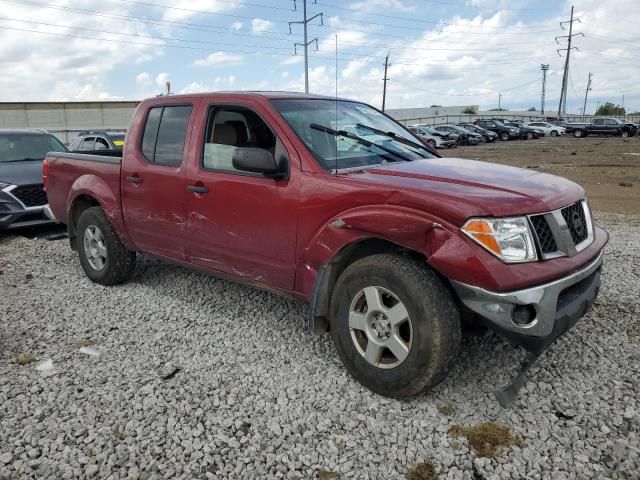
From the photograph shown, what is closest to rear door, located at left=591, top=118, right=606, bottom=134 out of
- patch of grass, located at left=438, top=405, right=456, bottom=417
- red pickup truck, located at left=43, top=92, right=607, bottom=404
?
red pickup truck, located at left=43, top=92, right=607, bottom=404

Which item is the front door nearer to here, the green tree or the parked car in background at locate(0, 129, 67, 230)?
the parked car in background at locate(0, 129, 67, 230)

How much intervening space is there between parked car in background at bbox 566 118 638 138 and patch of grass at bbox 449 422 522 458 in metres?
42.7

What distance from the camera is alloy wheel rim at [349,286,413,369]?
299 cm

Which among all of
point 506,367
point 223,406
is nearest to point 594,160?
point 506,367

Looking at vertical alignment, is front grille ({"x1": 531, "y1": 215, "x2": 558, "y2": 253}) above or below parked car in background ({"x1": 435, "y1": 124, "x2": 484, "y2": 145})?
above

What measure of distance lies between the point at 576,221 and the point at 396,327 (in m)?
1.32

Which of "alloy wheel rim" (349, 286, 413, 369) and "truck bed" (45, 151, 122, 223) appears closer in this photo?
"alloy wheel rim" (349, 286, 413, 369)

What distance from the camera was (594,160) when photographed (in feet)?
66.1

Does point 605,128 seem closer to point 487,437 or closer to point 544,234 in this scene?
point 544,234

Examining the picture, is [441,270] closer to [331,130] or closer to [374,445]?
[374,445]

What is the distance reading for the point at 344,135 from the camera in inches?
150

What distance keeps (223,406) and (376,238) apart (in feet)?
4.48

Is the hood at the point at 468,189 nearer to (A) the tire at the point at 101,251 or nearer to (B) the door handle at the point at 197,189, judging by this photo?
(B) the door handle at the point at 197,189

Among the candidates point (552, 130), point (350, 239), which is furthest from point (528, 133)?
point (350, 239)
